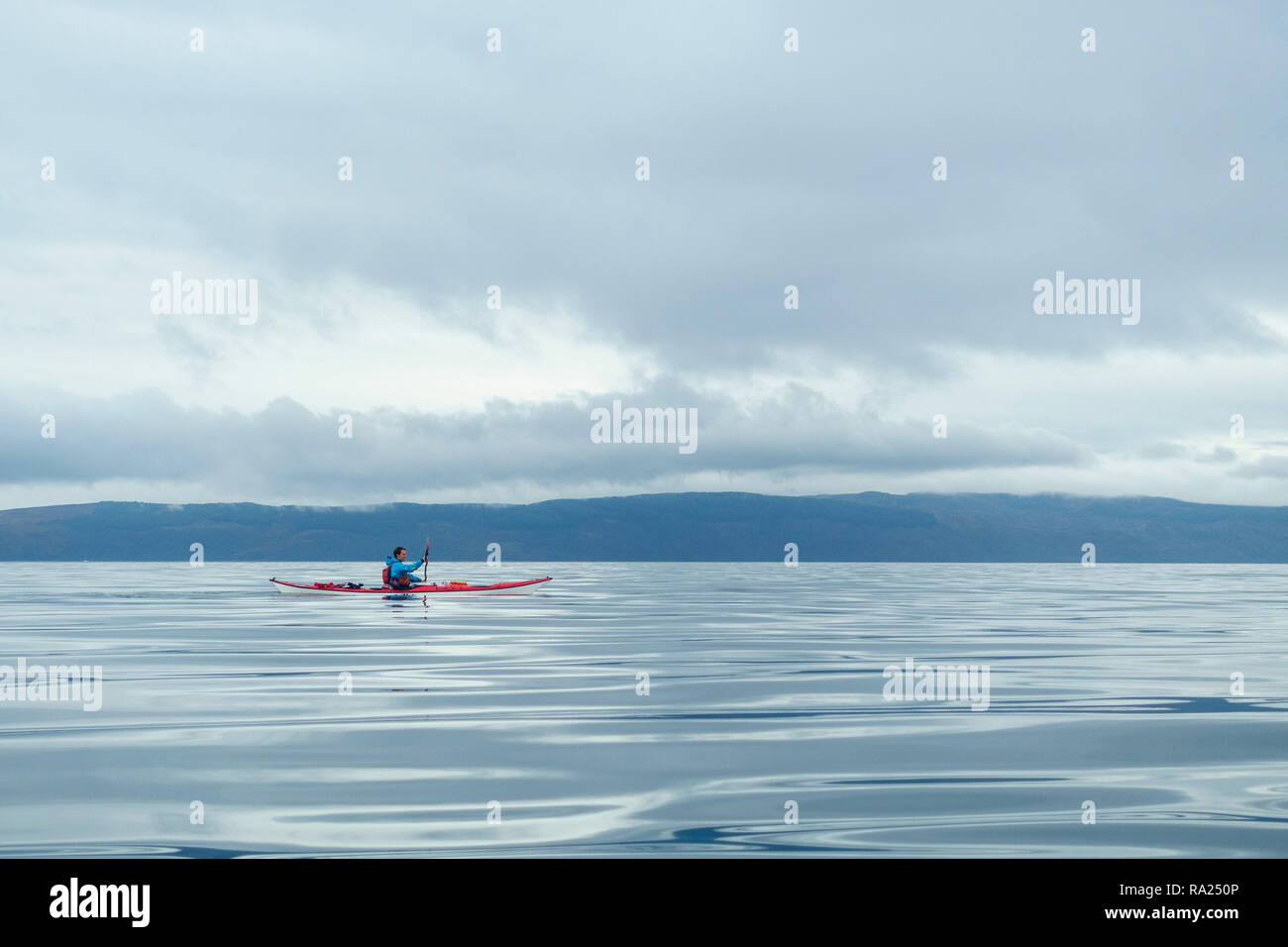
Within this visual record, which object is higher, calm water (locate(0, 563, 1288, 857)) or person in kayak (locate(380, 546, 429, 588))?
person in kayak (locate(380, 546, 429, 588))

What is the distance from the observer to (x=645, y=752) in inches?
475

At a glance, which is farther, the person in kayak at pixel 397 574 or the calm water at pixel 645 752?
the person in kayak at pixel 397 574

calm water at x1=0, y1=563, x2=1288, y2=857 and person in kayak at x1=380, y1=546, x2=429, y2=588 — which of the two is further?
person in kayak at x1=380, y1=546, x2=429, y2=588

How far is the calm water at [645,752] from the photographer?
340 inches

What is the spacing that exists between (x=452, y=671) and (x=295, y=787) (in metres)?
9.78

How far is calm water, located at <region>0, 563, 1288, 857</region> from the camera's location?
28.3ft

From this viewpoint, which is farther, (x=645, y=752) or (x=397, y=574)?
(x=397, y=574)

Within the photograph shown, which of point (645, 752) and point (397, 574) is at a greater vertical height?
point (397, 574)

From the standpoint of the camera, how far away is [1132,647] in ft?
81.4

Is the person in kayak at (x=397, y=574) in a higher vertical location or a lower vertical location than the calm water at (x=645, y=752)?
higher
